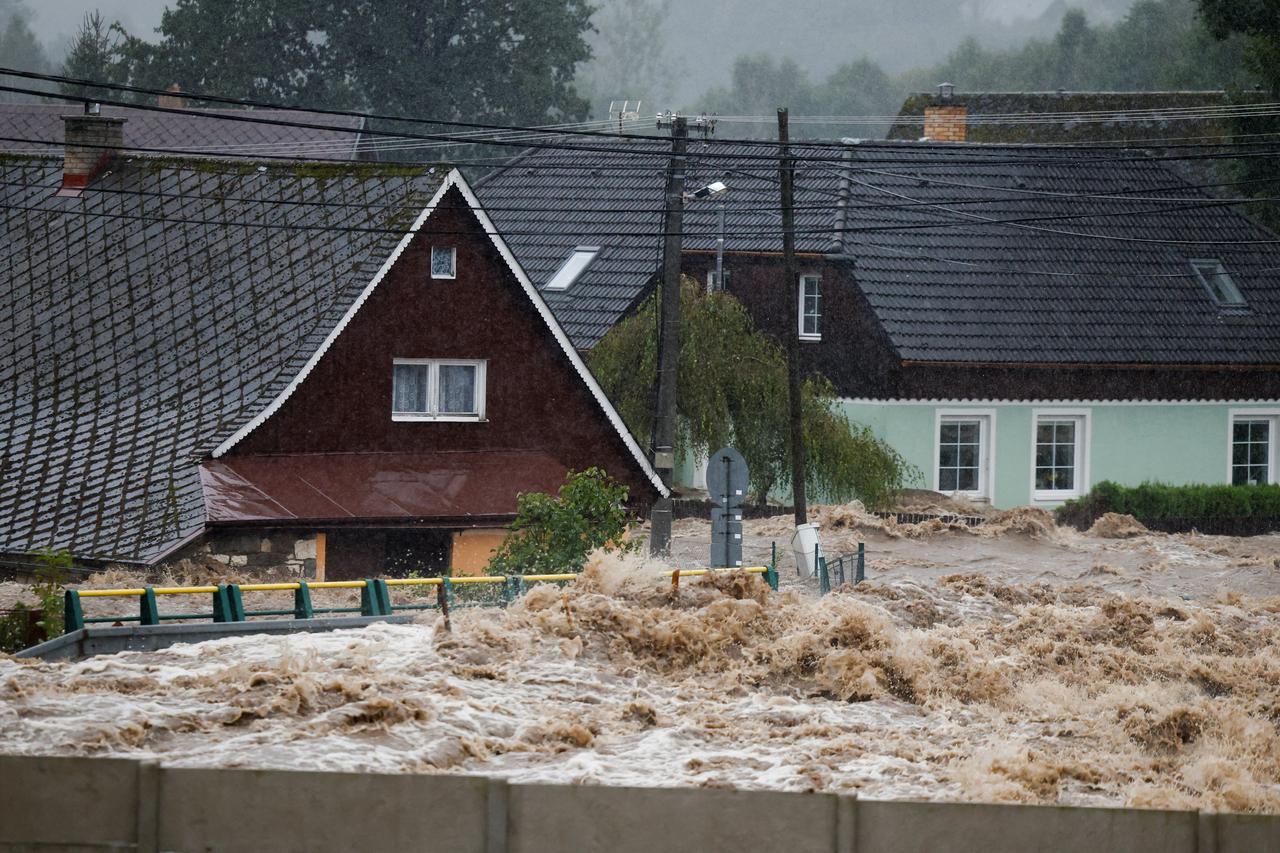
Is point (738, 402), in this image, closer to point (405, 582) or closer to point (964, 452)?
point (964, 452)

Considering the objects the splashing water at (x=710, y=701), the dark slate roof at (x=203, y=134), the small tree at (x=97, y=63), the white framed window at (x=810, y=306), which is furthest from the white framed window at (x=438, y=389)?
the small tree at (x=97, y=63)

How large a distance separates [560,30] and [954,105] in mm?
20051

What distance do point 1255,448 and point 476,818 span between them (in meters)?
32.1

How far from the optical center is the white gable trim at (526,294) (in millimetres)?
24352

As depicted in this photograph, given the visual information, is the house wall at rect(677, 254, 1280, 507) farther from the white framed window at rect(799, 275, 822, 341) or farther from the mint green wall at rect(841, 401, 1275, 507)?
the white framed window at rect(799, 275, 822, 341)

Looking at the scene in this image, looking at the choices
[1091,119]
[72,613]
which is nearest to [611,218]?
[1091,119]

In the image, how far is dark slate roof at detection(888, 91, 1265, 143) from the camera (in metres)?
49.8

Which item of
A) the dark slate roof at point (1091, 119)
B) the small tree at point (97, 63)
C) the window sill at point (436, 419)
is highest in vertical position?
the small tree at point (97, 63)

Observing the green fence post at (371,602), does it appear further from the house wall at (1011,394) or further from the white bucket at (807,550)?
the house wall at (1011,394)

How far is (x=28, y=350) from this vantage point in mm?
26891

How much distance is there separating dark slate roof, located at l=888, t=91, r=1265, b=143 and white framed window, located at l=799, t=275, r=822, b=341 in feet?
44.1

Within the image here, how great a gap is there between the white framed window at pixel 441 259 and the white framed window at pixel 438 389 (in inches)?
48.5

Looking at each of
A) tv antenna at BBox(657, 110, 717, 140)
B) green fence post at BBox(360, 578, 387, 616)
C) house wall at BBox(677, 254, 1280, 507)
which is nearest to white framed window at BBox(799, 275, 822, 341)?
house wall at BBox(677, 254, 1280, 507)

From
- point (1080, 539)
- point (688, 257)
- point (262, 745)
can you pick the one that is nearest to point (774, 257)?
point (688, 257)
